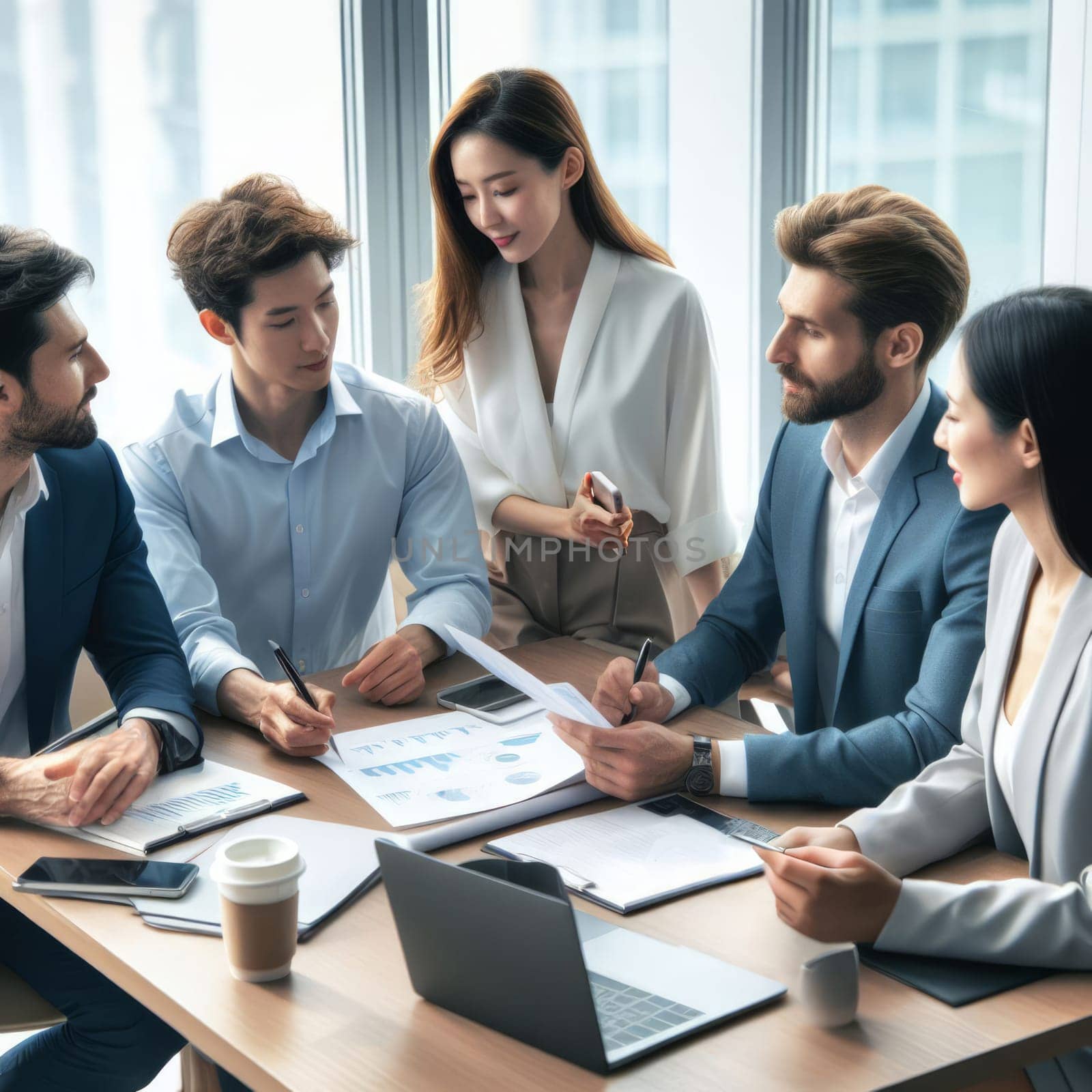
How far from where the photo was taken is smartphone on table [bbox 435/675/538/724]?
196 cm

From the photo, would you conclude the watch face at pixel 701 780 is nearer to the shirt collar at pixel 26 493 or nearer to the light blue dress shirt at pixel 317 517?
the light blue dress shirt at pixel 317 517

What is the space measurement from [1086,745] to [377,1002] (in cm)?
81

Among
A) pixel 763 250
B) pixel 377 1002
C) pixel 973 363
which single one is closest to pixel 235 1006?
pixel 377 1002

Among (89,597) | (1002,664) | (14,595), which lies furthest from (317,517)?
(1002,664)

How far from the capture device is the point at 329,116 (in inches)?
145

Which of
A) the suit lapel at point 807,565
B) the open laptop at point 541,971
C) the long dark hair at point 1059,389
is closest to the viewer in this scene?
the open laptop at point 541,971

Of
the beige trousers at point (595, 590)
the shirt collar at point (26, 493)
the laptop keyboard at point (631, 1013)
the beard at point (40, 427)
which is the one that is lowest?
the beige trousers at point (595, 590)

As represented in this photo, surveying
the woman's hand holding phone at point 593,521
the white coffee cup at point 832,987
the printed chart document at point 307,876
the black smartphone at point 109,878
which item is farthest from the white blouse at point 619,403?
the white coffee cup at point 832,987

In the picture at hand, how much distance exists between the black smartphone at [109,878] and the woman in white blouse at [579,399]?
134cm

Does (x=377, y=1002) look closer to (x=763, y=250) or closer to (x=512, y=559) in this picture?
(x=512, y=559)

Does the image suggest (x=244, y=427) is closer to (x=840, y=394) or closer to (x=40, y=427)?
(x=40, y=427)

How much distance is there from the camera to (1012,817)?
150 cm

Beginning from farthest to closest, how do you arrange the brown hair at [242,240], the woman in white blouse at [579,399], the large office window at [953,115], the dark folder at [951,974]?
the large office window at [953,115], the woman in white blouse at [579,399], the brown hair at [242,240], the dark folder at [951,974]

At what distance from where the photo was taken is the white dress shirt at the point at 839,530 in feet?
6.57
